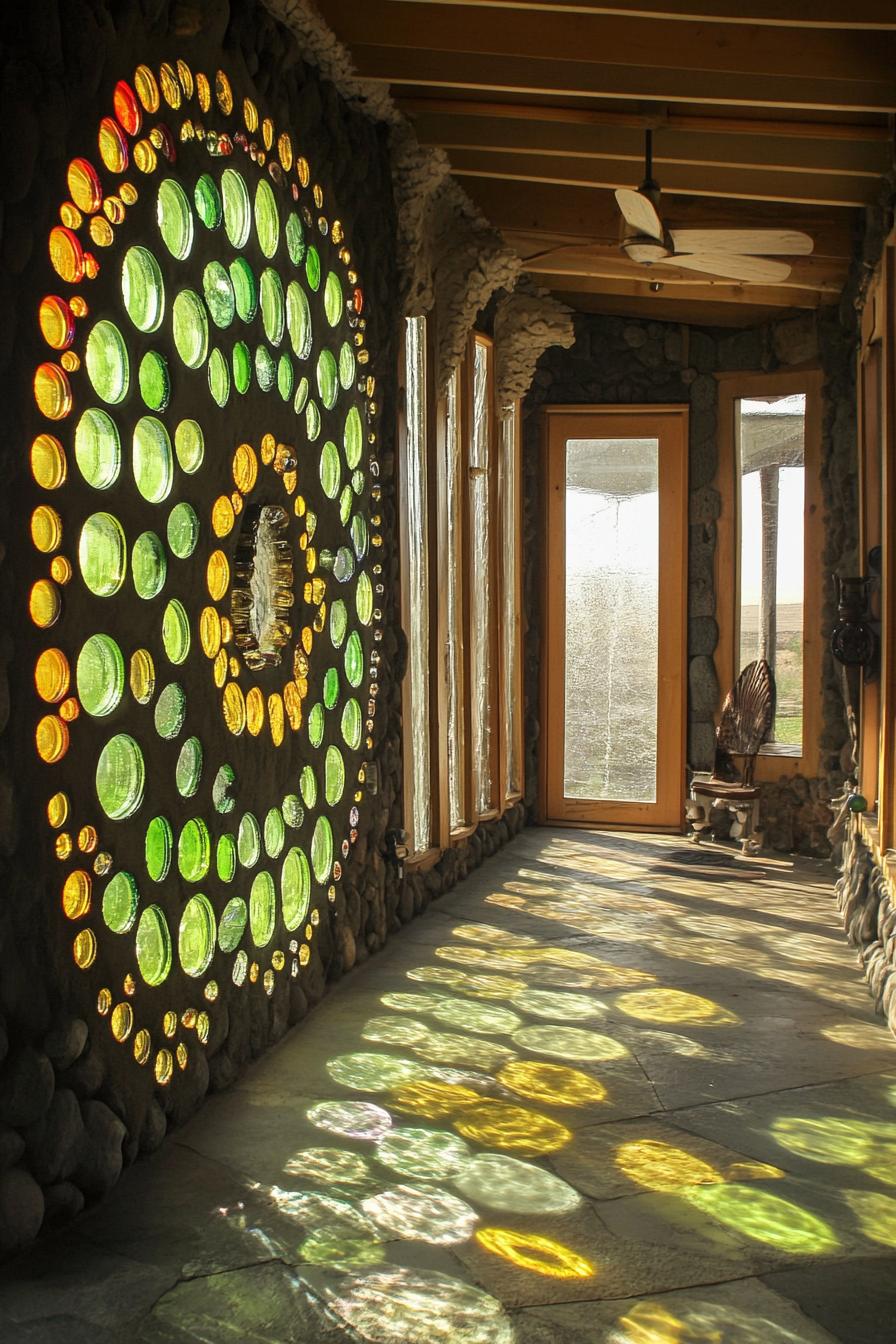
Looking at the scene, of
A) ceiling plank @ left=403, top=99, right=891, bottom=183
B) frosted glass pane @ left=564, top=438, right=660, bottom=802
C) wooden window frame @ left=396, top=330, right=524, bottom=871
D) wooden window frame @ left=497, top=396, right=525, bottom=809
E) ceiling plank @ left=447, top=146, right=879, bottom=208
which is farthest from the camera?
frosted glass pane @ left=564, top=438, right=660, bottom=802

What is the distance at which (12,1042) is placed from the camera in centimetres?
246

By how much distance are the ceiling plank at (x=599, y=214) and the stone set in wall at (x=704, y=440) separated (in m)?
1.11

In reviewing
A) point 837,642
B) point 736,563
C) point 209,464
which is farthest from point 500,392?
point 209,464

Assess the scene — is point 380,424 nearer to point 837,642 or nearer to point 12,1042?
point 837,642

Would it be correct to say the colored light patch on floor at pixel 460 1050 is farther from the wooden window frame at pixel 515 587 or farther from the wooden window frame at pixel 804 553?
the wooden window frame at pixel 804 553

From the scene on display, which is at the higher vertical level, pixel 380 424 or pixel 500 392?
pixel 500 392

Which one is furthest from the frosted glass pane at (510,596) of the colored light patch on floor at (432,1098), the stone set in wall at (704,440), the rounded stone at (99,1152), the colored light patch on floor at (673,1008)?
the rounded stone at (99,1152)

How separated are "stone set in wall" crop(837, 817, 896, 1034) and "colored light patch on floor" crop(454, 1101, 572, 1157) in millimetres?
1391

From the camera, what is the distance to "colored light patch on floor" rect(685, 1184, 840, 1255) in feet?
8.49

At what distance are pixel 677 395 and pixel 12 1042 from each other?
20.4ft

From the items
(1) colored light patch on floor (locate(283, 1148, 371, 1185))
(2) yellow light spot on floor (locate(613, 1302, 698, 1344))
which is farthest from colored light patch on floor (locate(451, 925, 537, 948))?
(2) yellow light spot on floor (locate(613, 1302, 698, 1344))

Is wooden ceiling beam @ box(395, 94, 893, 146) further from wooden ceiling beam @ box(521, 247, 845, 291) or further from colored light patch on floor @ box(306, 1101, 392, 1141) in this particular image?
colored light patch on floor @ box(306, 1101, 392, 1141)

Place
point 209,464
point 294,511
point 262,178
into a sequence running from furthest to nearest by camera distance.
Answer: point 294,511, point 262,178, point 209,464

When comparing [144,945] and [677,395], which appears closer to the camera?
[144,945]
